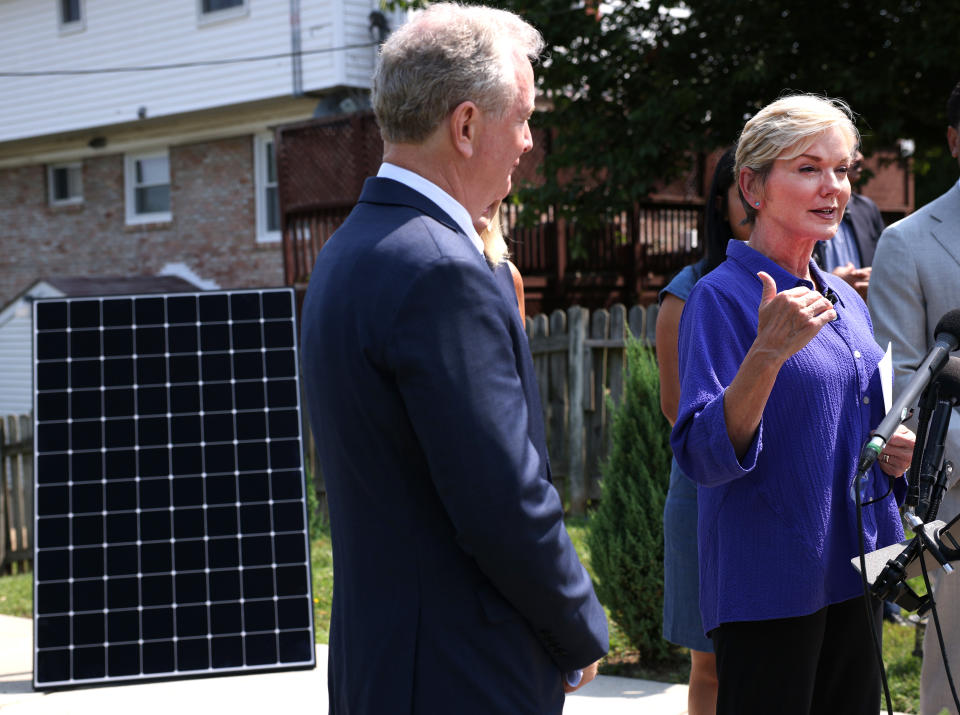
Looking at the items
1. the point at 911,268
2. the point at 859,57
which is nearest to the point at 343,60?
the point at 859,57

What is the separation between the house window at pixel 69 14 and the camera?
21.6 m

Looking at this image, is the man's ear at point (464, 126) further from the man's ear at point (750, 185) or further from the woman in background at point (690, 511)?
the woman in background at point (690, 511)

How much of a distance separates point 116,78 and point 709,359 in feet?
67.0

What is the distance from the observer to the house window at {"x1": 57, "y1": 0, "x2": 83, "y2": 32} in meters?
21.6

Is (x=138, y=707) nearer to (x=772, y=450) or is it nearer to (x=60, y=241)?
(x=772, y=450)

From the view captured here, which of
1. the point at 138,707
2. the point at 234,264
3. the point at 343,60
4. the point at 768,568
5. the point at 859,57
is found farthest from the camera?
the point at 234,264

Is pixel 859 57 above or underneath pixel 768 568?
above

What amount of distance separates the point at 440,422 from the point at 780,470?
3.35ft

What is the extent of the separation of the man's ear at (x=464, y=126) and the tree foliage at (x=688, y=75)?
11671mm

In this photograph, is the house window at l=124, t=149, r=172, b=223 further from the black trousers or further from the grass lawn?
the black trousers

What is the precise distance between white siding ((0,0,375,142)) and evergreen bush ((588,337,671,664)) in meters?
13.8

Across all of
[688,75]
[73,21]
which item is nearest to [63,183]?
[73,21]

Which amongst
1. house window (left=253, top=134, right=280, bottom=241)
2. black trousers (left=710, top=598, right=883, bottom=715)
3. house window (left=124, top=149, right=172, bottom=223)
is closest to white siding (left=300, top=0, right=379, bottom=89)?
house window (left=253, top=134, right=280, bottom=241)

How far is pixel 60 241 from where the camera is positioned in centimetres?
2323
